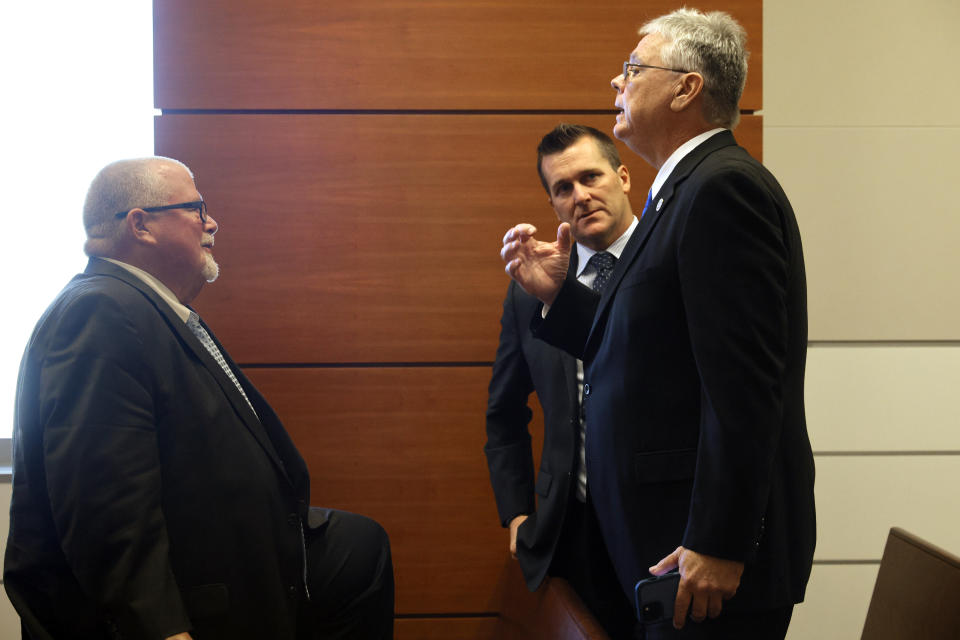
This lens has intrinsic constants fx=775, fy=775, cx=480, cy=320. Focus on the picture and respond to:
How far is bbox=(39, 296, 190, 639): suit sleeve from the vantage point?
1526mm

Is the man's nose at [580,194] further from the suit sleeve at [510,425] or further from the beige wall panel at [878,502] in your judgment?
the beige wall panel at [878,502]

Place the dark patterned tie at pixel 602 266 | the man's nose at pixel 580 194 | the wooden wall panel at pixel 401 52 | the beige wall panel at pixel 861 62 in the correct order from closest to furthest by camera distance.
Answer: the dark patterned tie at pixel 602 266
the man's nose at pixel 580 194
the wooden wall panel at pixel 401 52
the beige wall panel at pixel 861 62

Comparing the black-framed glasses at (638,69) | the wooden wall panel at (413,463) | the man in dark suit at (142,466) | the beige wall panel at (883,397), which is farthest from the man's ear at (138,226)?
the beige wall panel at (883,397)

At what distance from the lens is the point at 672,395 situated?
1324mm

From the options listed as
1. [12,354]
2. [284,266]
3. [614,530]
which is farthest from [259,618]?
[12,354]

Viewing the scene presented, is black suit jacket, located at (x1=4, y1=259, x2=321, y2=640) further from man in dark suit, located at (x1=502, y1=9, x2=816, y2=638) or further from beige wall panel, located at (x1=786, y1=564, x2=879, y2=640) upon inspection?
beige wall panel, located at (x1=786, y1=564, x2=879, y2=640)

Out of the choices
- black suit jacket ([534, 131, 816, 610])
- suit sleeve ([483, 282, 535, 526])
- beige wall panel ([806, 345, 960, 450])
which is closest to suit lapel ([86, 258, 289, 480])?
suit sleeve ([483, 282, 535, 526])

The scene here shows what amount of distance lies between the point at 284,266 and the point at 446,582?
121 cm

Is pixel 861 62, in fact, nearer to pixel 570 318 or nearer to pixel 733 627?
pixel 570 318

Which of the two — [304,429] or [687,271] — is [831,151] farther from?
[304,429]

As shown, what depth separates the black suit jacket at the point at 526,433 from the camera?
1.87m

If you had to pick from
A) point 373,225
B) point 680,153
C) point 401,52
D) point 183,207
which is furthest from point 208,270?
point 680,153

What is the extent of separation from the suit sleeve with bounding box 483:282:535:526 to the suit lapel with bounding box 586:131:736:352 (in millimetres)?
706

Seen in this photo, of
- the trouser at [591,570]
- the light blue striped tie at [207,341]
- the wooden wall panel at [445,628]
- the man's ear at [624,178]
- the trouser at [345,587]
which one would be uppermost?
the man's ear at [624,178]
